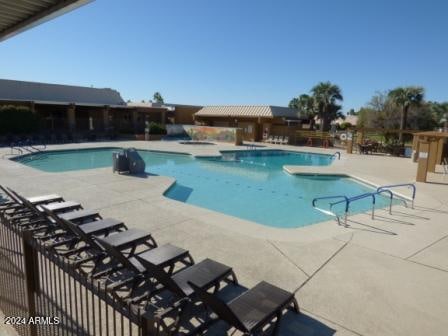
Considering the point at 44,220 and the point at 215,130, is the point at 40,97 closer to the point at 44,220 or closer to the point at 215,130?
the point at 215,130

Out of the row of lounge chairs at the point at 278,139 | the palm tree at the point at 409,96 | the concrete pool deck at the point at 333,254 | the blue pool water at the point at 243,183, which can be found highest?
the palm tree at the point at 409,96

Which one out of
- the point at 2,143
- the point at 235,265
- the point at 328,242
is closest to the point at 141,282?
the point at 235,265

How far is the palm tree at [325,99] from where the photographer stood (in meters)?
35.2

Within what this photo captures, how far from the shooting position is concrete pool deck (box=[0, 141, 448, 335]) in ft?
12.2

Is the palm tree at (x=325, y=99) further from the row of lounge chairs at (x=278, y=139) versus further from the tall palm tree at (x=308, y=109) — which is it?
the row of lounge chairs at (x=278, y=139)

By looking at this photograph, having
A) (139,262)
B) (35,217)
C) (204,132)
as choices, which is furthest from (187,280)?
(204,132)

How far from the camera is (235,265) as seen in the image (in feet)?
16.1

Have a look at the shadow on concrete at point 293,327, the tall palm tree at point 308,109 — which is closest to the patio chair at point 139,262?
the shadow on concrete at point 293,327

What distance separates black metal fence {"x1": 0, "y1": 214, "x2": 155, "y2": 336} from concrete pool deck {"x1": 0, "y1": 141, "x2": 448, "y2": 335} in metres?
2.03

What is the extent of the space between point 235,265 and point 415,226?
15.8 ft

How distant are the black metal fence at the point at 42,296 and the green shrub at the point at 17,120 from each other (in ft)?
78.5

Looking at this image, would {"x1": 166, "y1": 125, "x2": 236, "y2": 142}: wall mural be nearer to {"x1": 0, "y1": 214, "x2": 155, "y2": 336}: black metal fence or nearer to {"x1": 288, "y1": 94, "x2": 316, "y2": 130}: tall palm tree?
{"x1": 288, "y1": 94, "x2": 316, "y2": 130}: tall palm tree

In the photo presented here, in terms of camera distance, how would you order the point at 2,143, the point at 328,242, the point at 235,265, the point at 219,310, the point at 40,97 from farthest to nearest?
1. the point at 40,97
2. the point at 2,143
3. the point at 328,242
4. the point at 235,265
5. the point at 219,310

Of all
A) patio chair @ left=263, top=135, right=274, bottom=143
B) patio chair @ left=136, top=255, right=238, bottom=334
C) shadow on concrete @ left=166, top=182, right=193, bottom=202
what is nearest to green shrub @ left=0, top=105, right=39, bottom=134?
shadow on concrete @ left=166, top=182, right=193, bottom=202
